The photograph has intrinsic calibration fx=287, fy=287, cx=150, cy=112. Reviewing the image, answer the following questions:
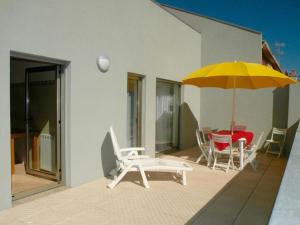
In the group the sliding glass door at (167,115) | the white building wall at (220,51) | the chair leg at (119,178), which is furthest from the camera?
the white building wall at (220,51)

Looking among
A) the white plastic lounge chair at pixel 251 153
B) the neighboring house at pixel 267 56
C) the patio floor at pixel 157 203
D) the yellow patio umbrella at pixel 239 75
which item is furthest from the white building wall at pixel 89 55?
the neighboring house at pixel 267 56

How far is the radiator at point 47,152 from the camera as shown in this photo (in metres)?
5.55

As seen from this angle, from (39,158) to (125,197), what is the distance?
87.0 inches

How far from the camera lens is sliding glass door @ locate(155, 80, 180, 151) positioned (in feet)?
27.2

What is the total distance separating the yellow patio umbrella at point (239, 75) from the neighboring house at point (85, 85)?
122cm

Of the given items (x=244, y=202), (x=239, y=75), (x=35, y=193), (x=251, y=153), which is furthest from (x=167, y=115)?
(x=35, y=193)

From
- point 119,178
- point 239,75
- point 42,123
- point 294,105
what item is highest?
point 239,75

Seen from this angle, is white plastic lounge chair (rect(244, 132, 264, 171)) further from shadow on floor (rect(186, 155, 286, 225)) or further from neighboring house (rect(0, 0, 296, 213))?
neighboring house (rect(0, 0, 296, 213))

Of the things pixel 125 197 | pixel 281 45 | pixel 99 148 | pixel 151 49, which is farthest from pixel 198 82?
pixel 281 45

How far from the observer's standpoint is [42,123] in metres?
5.83

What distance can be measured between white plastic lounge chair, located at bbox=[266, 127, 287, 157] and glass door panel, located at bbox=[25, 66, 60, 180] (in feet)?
21.3

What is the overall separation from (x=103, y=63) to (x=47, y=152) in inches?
82.1

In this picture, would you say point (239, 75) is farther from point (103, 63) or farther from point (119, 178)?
point (119, 178)

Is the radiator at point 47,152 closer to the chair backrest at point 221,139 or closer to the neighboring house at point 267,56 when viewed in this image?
the chair backrest at point 221,139
